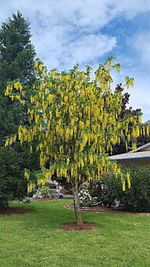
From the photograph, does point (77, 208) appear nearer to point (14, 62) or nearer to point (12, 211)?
point (12, 211)

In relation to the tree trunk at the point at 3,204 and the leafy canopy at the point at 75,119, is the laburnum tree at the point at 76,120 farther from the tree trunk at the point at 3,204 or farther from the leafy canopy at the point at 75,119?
the tree trunk at the point at 3,204

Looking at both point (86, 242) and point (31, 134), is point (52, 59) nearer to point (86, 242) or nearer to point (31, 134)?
point (31, 134)

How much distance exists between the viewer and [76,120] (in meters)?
9.98

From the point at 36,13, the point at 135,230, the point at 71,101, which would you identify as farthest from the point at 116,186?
the point at 36,13

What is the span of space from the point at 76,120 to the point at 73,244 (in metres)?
3.80

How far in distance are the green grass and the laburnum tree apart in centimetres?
131

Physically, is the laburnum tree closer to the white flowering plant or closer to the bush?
the bush

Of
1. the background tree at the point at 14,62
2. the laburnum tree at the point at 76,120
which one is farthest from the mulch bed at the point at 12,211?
the background tree at the point at 14,62

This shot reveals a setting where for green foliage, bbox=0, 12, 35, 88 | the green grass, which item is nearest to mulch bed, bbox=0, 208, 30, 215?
the green grass

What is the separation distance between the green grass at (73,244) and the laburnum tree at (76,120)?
1313mm

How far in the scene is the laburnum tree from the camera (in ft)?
32.3

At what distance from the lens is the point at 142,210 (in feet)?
45.8

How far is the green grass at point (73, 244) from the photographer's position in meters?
6.24

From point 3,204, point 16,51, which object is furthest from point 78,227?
point 16,51
